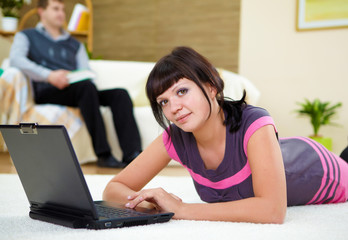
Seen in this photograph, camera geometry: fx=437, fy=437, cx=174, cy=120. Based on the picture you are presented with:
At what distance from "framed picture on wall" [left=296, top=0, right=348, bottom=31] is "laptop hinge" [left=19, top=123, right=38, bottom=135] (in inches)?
153

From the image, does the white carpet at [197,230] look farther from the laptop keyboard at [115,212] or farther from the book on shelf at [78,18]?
the book on shelf at [78,18]

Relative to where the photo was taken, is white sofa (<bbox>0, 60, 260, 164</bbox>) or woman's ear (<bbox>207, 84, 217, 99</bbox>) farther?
white sofa (<bbox>0, 60, 260, 164</bbox>)

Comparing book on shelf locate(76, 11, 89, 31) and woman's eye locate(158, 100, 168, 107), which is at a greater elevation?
book on shelf locate(76, 11, 89, 31)

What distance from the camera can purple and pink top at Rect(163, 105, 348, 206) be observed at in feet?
3.99

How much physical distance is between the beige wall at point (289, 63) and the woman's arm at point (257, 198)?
3.38 meters

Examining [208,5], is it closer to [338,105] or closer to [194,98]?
[338,105]

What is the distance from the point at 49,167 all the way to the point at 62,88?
85.5 inches

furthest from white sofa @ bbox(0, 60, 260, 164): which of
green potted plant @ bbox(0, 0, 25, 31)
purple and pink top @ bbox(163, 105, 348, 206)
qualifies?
purple and pink top @ bbox(163, 105, 348, 206)

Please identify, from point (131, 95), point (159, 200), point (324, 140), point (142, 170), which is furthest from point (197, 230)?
point (324, 140)

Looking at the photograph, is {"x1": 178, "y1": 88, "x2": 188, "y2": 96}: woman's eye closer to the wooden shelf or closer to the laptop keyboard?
the laptop keyboard

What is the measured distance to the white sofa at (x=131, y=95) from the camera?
3.17m

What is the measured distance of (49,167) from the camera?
102 centimetres

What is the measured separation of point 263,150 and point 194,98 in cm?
22

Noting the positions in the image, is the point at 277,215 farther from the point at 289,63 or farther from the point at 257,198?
the point at 289,63
